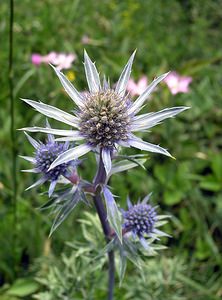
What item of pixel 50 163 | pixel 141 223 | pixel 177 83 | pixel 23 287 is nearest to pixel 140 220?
pixel 141 223

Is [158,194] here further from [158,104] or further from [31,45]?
[31,45]

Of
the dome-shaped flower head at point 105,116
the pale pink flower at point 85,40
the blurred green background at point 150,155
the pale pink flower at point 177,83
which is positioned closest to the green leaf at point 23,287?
the blurred green background at point 150,155

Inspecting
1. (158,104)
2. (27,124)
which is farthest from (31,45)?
(158,104)

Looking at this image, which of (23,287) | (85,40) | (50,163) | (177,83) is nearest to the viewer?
(50,163)

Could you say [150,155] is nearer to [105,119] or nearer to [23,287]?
[23,287]

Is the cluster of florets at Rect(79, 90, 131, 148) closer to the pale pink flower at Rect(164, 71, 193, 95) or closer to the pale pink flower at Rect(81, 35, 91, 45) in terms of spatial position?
the pale pink flower at Rect(164, 71, 193, 95)

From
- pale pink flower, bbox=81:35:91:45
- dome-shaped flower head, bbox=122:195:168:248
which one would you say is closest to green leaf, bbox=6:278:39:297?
dome-shaped flower head, bbox=122:195:168:248
